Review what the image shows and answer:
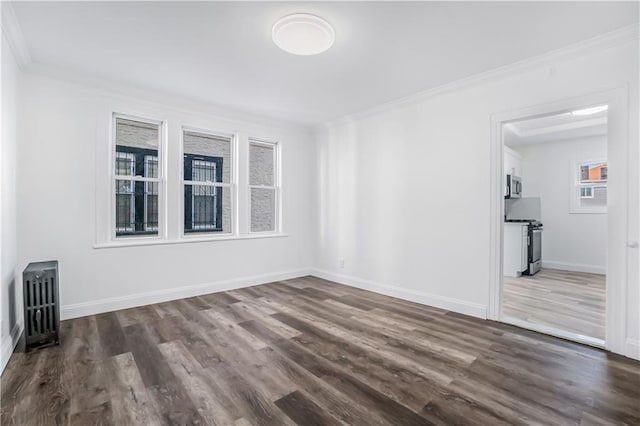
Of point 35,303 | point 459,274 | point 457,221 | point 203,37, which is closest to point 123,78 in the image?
point 203,37

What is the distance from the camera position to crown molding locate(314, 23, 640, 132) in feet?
8.24

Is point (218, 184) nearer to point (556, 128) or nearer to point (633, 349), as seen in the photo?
point (633, 349)

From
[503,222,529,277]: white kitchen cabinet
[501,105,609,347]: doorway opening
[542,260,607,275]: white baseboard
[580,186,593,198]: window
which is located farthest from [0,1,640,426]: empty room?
[580,186,593,198]: window

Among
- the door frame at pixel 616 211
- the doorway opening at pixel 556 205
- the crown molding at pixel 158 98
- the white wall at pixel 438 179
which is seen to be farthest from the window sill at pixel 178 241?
the door frame at pixel 616 211

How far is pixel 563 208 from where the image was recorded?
20.8 feet

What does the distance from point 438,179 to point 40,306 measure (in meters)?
4.22

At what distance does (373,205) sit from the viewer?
180 inches

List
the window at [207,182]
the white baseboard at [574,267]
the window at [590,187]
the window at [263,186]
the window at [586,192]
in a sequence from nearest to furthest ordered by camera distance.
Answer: the window at [207,182]
the window at [263,186]
the white baseboard at [574,267]
the window at [590,187]
the window at [586,192]

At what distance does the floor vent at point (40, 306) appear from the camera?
103 inches

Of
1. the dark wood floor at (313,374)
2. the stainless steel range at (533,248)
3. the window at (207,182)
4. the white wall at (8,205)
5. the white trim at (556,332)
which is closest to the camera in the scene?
the dark wood floor at (313,374)

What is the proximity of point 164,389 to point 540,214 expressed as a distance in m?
7.40

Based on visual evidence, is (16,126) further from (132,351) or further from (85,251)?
(132,351)

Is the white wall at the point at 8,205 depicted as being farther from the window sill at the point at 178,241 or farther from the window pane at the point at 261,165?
the window pane at the point at 261,165

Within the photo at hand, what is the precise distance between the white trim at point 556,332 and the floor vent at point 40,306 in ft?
14.2
